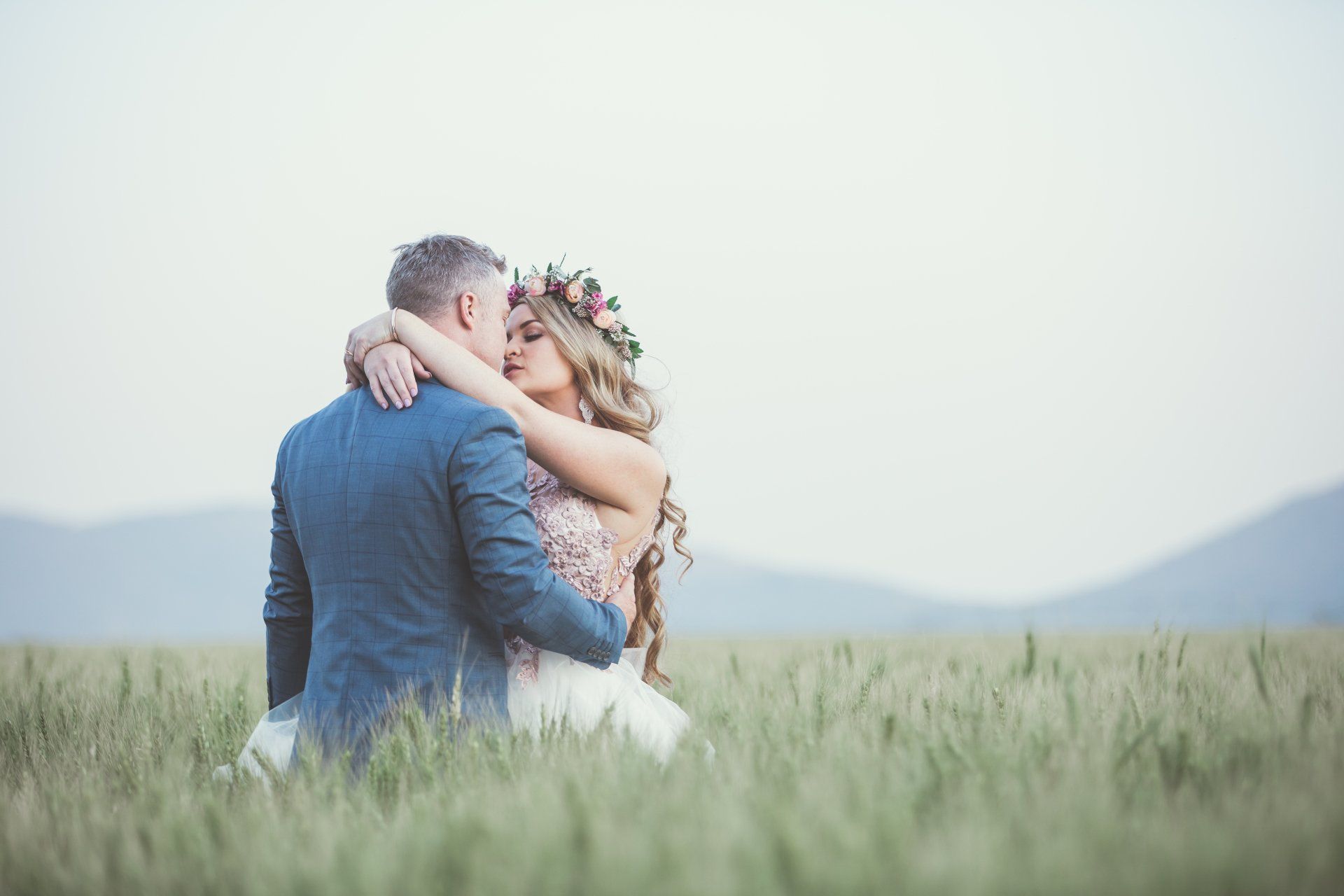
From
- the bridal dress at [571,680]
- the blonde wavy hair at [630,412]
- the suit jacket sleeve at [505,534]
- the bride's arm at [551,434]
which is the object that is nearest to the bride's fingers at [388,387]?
the bride's arm at [551,434]

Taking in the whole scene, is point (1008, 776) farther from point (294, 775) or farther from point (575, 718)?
point (294, 775)

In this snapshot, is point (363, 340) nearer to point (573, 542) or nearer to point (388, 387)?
point (388, 387)

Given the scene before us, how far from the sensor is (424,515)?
10.5 feet

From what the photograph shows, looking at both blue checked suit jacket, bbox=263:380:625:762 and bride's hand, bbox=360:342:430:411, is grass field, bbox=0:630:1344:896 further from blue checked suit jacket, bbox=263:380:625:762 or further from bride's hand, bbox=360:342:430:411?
bride's hand, bbox=360:342:430:411

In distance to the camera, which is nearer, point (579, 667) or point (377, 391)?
point (377, 391)

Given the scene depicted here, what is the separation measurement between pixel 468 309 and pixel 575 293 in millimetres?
937

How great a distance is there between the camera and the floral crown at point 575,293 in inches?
179

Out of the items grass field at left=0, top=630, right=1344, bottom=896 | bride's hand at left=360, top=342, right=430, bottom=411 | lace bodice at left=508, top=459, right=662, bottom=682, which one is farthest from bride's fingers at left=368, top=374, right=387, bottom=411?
grass field at left=0, top=630, right=1344, bottom=896

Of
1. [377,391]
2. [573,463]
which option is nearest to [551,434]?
[573,463]

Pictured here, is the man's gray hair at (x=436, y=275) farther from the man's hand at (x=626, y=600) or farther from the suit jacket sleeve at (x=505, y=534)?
the man's hand at (x=626, y=600)

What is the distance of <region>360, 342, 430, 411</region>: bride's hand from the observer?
3.31 metres

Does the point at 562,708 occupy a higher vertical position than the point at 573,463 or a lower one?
lower

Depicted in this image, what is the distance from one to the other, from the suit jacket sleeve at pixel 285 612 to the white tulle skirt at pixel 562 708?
0.38 feet

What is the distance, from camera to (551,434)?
145 inches
